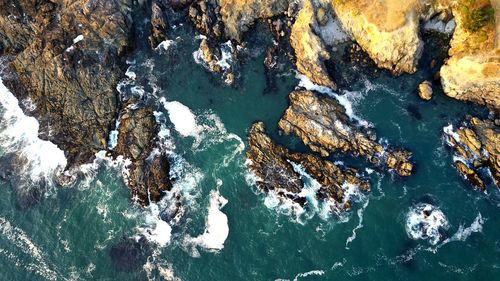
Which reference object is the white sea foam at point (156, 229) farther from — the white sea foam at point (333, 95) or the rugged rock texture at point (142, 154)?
the white sea foam at point (333, 95)

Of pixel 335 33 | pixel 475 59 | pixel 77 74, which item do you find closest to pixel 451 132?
pixel 475 59

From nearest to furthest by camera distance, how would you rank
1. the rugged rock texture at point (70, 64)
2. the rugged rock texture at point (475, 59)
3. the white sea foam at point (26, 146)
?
the rugged rock texture at point (475, 59) → the white sea foam at point (26, 146) → the rugged rock texture at point (70, 64)

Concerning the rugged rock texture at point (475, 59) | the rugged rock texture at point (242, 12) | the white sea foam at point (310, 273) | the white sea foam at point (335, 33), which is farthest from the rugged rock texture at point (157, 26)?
the rugged rock texture at point (475, 59)

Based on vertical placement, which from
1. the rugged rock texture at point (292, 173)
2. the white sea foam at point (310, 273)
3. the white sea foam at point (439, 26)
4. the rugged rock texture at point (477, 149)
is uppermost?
the white sea foam at point (439, 26)

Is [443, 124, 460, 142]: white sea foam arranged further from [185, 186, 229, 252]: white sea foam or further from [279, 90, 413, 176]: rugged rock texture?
[185, 186, 229, 252]: white sea foam

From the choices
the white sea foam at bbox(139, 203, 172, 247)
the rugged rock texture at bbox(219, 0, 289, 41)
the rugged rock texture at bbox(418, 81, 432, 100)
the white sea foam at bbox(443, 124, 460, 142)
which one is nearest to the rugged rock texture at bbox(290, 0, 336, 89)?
the rugged rock texture at bbox(219, 0, 289, 41)

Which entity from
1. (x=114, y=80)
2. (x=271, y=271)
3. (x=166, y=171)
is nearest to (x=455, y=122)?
(x=271, y=271)
